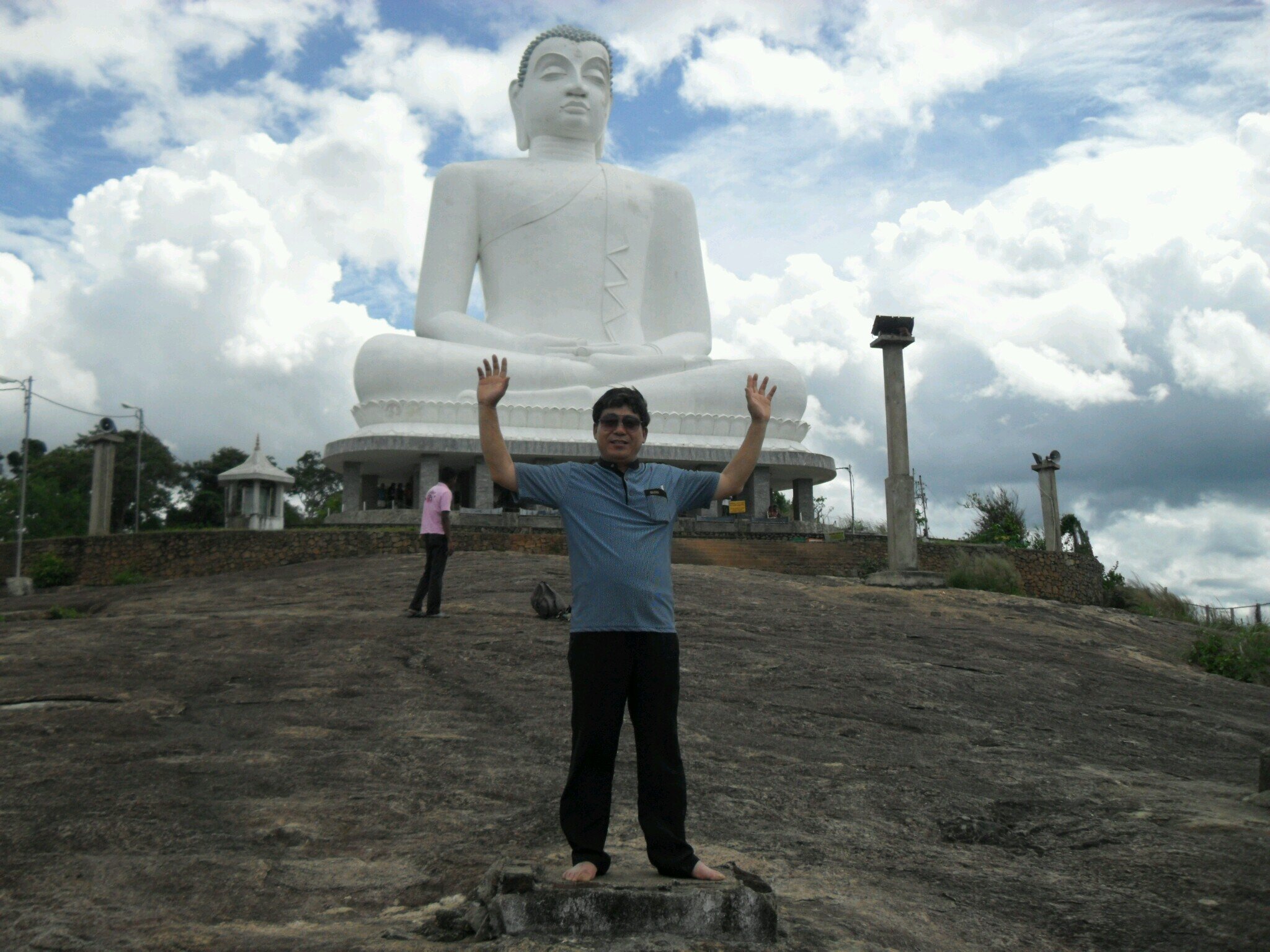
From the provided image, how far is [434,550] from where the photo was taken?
315 inches

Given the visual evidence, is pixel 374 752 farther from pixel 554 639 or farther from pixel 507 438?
pixel 507 438

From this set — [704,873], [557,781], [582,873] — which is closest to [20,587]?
[557,781]

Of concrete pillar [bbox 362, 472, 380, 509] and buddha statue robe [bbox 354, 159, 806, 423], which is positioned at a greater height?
buddha statue robe [bbox 354, 159, 806, 423]

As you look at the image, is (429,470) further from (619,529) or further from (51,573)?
(619,529)

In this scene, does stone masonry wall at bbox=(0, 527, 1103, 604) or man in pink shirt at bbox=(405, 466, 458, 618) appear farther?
stone masonry wall at bbox=(0, 527, 1103, 604)

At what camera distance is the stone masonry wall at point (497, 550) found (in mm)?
13172

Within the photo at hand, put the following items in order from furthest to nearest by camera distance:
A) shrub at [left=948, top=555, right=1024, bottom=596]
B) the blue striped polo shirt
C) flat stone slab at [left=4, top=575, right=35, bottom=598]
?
1. flat stone slab at [left=4, top=575, right=35, bottom=598]
2. shrub at [left=948, top=555, right=1024, bottom=596]
3. the blue striped polo shirt

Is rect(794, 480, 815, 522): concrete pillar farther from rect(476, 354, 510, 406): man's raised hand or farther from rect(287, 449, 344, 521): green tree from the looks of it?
rect(287, 449, 344, 521): green tree

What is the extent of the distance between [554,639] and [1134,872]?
4214 mm

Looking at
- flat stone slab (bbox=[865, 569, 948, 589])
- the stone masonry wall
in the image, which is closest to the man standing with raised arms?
flat stone slab (bbox=[865, 569, 948, 589])

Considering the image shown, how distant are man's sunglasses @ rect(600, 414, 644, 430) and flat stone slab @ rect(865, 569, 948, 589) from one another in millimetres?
8384

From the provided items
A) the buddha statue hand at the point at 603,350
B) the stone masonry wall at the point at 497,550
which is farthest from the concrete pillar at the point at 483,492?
the buddha statue hand at the point at 603,350

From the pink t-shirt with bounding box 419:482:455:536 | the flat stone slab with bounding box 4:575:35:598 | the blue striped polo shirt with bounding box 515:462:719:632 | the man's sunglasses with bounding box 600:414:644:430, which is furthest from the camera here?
the flat stone slab with bounding box 4:575:35:598

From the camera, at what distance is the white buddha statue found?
51.8 ft
